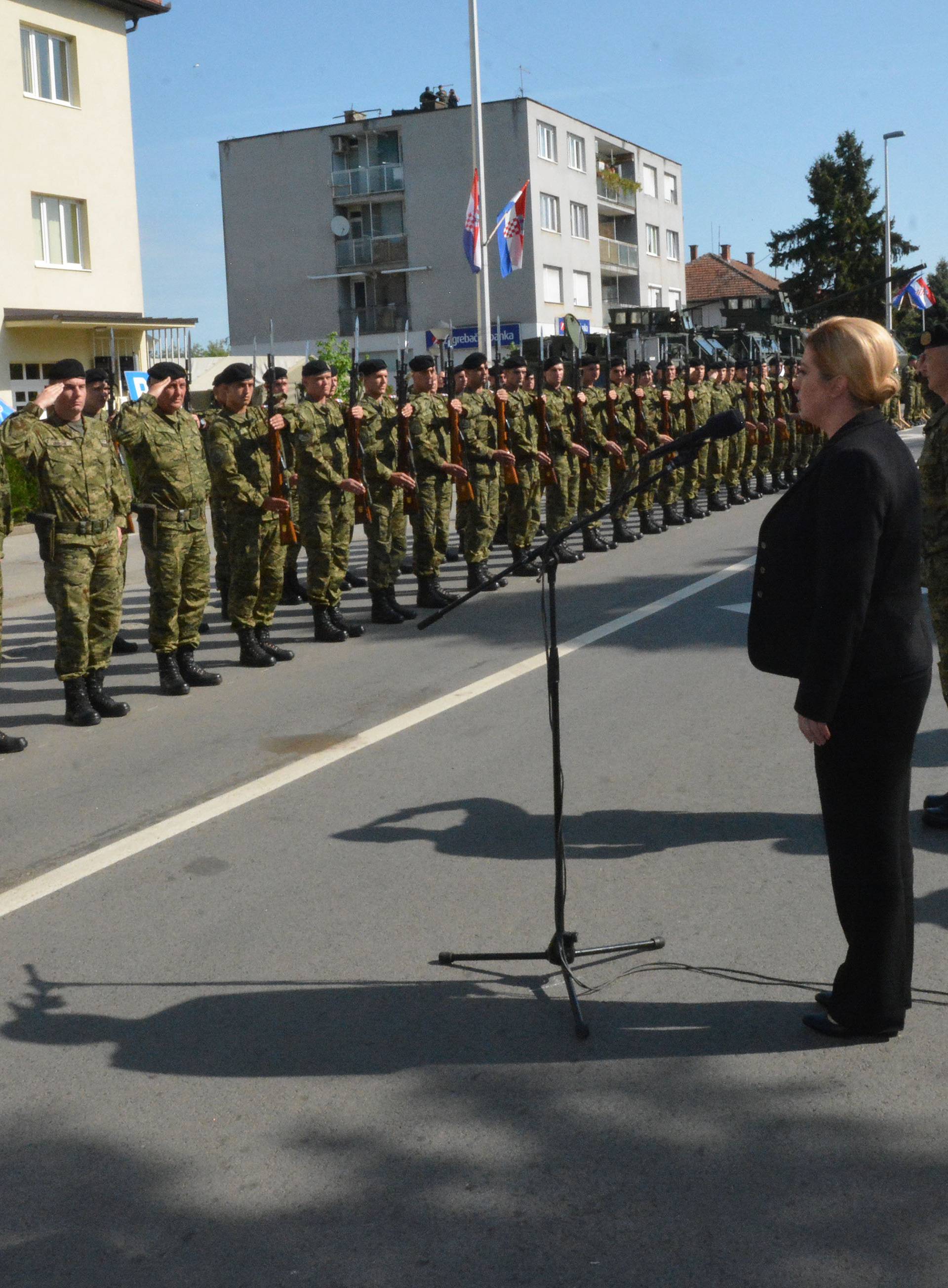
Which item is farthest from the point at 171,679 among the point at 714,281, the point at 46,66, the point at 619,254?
the point at 714,281

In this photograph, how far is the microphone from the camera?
3496 millimetres

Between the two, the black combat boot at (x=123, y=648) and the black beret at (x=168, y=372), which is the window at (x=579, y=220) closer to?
the black combat boot at (x=123, y=648)

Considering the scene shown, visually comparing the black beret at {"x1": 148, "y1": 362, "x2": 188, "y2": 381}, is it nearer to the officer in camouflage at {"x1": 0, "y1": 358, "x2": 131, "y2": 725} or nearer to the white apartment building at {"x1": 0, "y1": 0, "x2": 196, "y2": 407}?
the officer in camouflage at {"x1": 0, "y1": 358, "x2": 131, "y2": 725}

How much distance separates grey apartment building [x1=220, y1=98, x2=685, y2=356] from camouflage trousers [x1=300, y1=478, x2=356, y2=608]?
4277cm

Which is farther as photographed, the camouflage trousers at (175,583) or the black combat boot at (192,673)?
the black combat boot at (192,673)

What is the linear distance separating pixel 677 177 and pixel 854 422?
7171 cm

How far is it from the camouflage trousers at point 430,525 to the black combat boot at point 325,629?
1.43 m

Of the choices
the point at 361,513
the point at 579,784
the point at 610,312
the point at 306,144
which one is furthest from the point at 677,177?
the point at 579,784

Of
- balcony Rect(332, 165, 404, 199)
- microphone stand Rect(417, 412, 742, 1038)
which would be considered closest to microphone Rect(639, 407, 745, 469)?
microphone stand Rect(417, 412, 742, 1038)

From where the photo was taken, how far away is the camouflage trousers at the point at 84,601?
7672mm

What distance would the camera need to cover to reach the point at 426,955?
4254 millimetres

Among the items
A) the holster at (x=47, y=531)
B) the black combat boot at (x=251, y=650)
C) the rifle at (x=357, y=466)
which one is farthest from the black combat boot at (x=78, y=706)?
the rifle at (x=357, y=466)

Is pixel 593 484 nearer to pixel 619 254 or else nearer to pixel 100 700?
pixel 100 700

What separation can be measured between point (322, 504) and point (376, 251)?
48.7 metres
